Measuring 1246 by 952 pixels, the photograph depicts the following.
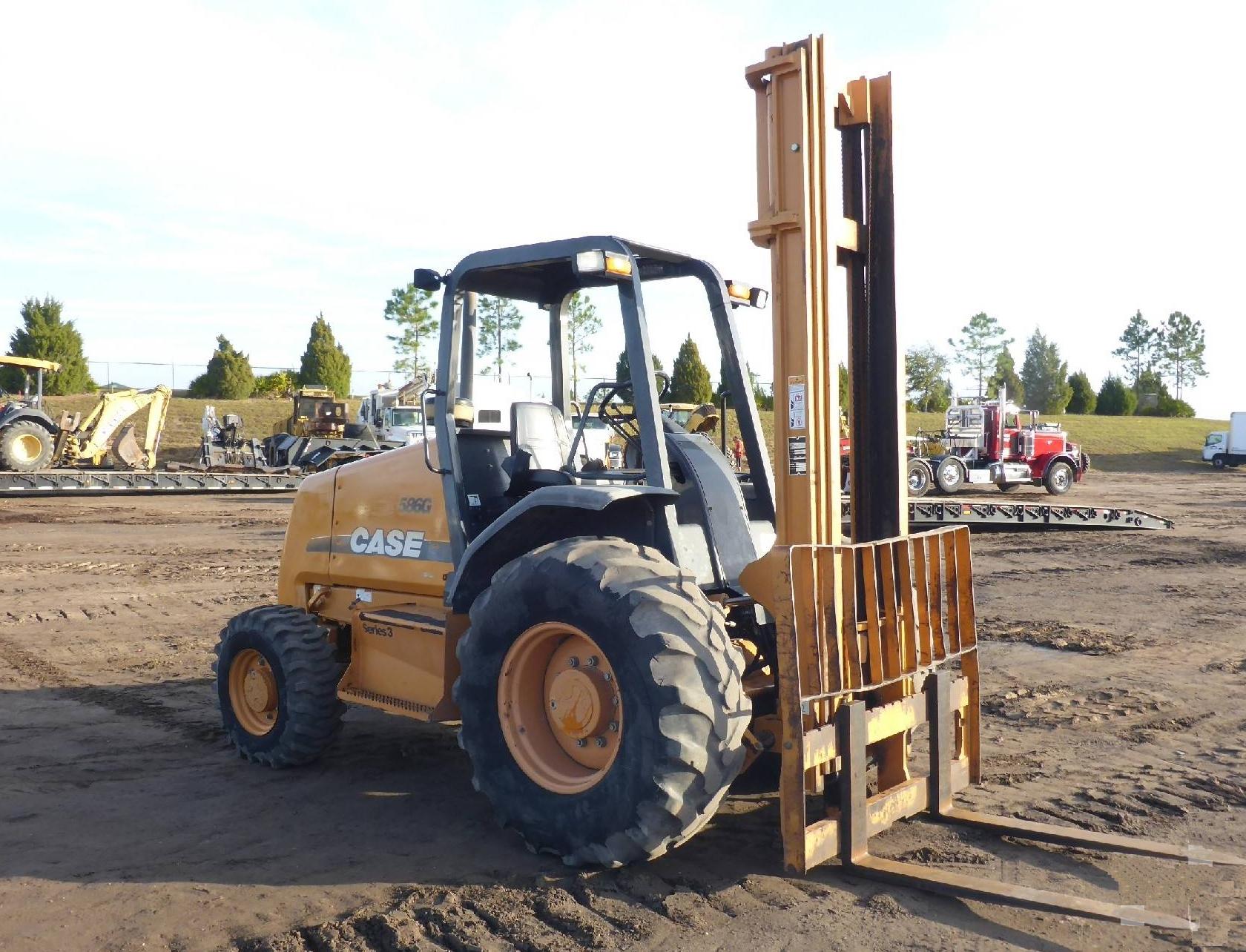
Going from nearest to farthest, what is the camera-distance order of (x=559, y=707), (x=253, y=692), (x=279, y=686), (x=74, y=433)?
(x=559, y=707) < (x=279, y=686) < (x=253, y=692) < (x=74, y=433)

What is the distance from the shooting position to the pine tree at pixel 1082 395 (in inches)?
2454

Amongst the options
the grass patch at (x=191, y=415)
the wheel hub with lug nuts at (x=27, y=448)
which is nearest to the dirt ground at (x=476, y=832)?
the wheel hub with lug nuts at (x=27, y=448)

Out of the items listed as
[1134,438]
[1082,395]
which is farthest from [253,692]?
[1082,395]

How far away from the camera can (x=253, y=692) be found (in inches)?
230

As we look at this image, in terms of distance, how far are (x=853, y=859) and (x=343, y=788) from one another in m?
2.62

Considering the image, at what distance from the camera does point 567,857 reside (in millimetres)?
4027

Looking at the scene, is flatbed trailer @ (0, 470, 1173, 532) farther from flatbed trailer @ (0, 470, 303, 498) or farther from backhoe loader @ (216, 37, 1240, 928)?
backhoe loader @ (216, 37, 1240, 928)

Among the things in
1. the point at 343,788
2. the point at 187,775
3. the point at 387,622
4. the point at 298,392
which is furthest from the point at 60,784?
the point at 298,392

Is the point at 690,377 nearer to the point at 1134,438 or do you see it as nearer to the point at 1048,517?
the point at 1134,438

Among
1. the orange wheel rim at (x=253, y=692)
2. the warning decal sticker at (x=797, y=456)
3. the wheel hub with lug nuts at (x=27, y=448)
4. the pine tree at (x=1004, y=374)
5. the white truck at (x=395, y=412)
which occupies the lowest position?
the orange wheel rim at (x=253, y=692)

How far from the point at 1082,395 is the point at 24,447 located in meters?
55.8

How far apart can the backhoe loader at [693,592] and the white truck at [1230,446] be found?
4464 centimetres

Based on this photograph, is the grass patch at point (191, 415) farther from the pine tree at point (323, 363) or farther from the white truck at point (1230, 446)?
the white truck at point (1230, 446)

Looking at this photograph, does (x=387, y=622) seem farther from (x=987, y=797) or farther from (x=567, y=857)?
(x=987, y=797)
